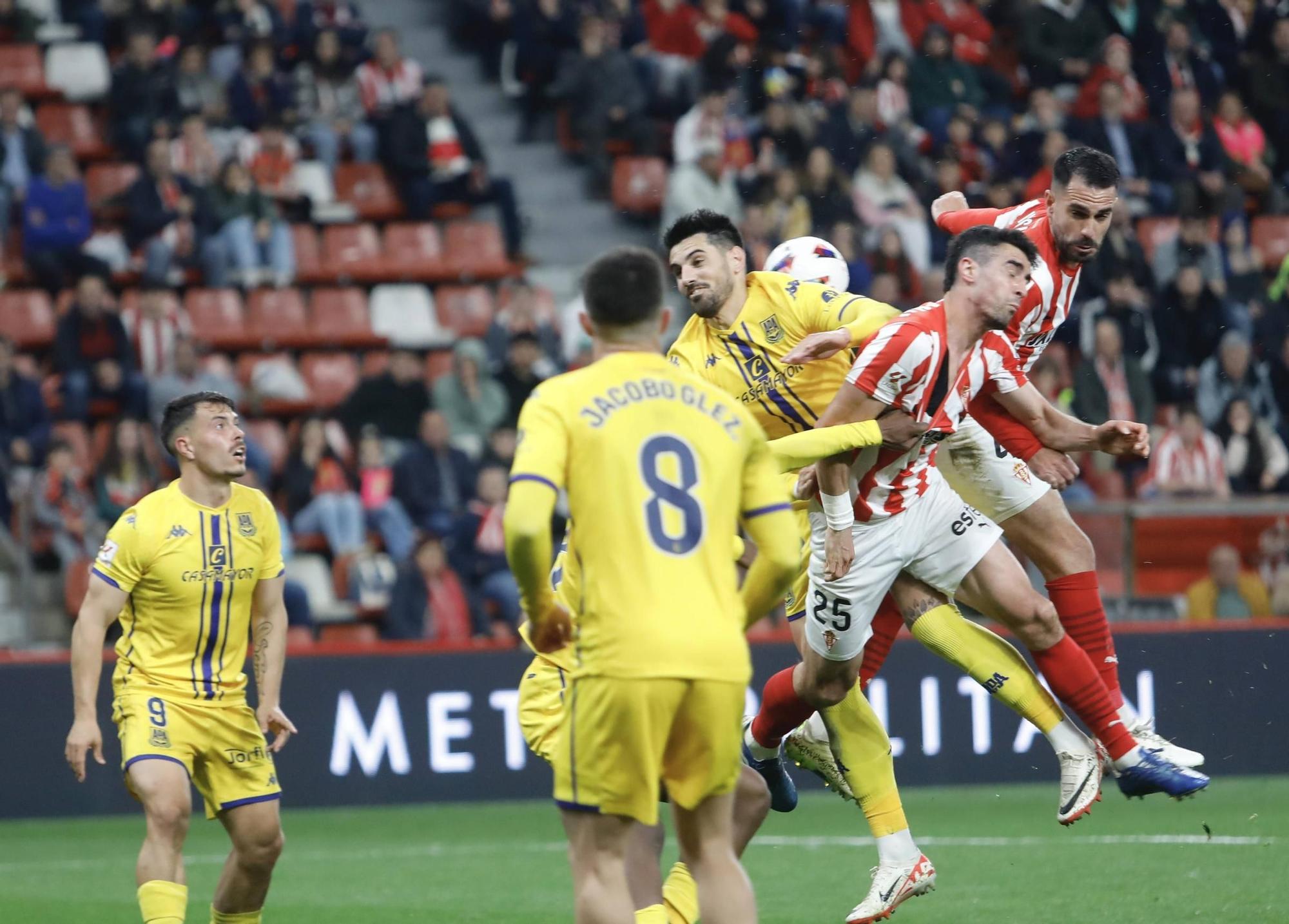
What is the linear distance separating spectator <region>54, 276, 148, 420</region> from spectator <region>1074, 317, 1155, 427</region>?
22.9ft

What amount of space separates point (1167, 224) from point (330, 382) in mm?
7308

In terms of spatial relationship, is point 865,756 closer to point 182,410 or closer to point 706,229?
point 706,229

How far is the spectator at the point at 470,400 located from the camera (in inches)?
587

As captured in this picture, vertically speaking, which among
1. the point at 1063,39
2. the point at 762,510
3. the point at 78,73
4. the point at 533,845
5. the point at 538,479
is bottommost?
the point at 533,845

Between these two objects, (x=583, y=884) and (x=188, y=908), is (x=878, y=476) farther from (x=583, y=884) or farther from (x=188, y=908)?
(x=188, y=908)

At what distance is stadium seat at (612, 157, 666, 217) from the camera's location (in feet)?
57.2

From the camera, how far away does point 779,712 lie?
317 inches

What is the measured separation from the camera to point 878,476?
25.3ft

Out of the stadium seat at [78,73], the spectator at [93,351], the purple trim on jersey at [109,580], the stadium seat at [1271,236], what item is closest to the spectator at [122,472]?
the spectator at [93,351]

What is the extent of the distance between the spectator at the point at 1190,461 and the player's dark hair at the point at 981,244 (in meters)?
6.97

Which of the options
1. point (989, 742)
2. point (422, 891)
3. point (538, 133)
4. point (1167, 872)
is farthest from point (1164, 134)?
point (422, 891)

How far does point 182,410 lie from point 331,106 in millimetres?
9811

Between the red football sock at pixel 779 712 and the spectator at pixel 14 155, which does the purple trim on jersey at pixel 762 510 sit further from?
the spectator at pixel 14 155

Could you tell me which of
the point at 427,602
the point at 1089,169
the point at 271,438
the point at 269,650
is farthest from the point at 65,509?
the point at 1089,169
